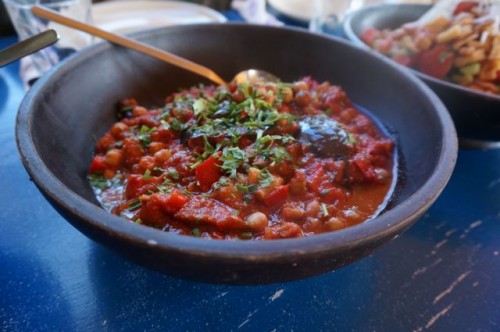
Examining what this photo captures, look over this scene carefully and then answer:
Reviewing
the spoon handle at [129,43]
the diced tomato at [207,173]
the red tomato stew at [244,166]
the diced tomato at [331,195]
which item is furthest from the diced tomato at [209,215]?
the spoon handle at [129,43]

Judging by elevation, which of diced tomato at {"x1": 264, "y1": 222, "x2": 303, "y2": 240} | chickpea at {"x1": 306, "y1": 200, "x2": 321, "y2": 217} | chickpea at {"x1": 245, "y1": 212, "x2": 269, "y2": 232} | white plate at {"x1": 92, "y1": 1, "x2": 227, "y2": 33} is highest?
white plate at {"x1": 92, "y1": 1, "x2": 227, "y2": 33}

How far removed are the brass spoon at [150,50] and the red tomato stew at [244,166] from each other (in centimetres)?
24

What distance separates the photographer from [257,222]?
1.49 metres

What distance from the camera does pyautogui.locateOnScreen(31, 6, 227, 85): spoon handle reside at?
207 centimetres

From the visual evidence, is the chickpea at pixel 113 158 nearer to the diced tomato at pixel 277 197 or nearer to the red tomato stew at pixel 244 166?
the red tomato stew at pixel 244 166

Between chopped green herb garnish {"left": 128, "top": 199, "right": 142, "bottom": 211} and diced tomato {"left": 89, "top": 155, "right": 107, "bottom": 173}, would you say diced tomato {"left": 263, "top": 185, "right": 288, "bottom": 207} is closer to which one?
chopped green herb garnish {"left": 128, "top": 199, "right": 142, "bottom": 211}

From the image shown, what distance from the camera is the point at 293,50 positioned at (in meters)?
2.55

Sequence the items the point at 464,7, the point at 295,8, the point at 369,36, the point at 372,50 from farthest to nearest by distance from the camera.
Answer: the point at 295,8 < the point at 369,36 < the point at 464,7 < the point at 372,50

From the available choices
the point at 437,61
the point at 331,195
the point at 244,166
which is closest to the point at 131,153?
Result: the point at 244,166

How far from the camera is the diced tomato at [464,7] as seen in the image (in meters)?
2.75

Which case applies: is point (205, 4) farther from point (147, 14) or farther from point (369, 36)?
point (369, 36)

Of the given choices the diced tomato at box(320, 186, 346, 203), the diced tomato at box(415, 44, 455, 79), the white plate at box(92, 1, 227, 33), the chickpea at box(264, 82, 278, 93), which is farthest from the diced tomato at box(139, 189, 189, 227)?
the white plate at box(92, 1, 227, 33)

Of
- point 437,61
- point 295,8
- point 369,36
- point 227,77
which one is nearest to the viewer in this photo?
point 437,61

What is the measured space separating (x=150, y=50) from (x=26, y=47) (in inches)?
27.0
